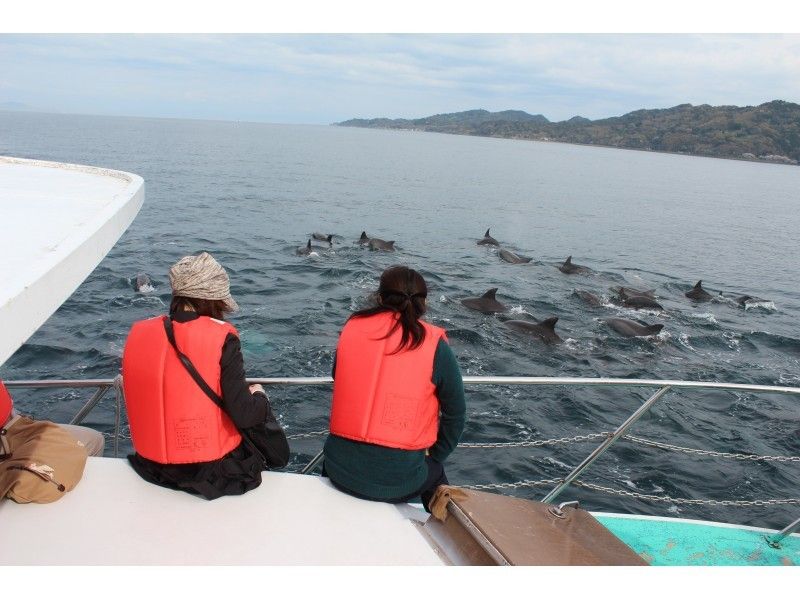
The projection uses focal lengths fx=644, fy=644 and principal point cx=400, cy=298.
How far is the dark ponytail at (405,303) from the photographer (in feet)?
13.6

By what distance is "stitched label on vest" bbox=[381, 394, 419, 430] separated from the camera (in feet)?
13.7

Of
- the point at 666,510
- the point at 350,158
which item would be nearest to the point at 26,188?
the point at 666,510

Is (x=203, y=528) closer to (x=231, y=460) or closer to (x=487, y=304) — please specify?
(x=231, y=460)

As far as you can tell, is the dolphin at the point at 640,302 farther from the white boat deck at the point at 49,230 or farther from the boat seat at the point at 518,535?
the boat seat at the point at 518,535

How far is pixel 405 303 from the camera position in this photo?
422 centimetres

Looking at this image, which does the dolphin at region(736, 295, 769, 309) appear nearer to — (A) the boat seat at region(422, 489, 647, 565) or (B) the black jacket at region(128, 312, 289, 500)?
(A) the boat seat at region(422, 489, 647, 565)

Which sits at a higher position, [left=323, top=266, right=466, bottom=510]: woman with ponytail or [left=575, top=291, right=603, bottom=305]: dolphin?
[left=323, top=266, right=466, bottom=510]: woman with ponytail

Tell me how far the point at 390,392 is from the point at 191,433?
128 centimetres

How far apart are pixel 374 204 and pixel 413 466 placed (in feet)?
161

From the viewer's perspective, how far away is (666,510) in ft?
33.9

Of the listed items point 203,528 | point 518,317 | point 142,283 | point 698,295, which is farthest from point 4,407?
point 698,295

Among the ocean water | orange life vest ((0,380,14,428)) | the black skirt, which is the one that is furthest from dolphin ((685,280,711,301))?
orange life vest ((0,380,14,428))

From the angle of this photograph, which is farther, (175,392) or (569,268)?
(569,268)

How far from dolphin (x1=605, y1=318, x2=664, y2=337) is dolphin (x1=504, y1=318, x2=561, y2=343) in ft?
7.57
